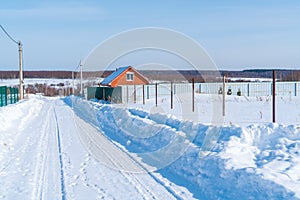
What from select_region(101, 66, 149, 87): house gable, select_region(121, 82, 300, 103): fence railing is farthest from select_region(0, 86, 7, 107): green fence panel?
select_region(101, 66, 149, 87): house gable

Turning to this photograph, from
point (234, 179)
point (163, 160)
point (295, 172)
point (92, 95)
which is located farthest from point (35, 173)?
point (92, 95)

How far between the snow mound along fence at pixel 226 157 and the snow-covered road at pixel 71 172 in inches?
19.8

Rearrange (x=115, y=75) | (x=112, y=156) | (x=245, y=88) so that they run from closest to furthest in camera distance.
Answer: (x=112, y=156)
(x=245, y=88)
(x=115, y=75)

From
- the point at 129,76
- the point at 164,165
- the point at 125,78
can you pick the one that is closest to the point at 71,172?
the point at 164,165

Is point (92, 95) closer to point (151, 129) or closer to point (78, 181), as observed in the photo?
point (151, 129)

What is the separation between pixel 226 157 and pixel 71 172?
287 centimetres

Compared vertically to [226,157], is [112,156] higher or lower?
lower

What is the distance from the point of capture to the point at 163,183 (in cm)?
617

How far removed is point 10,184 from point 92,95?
36912mm

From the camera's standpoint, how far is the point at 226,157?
6.59m

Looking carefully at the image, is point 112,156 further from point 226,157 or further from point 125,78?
point 125,78

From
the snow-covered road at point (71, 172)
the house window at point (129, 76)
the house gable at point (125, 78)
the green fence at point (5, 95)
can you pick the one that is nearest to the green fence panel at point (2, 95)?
the green fence at point (5, 95)

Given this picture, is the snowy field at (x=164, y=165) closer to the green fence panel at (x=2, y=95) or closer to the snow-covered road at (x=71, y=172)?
the snow-covered road at (x=71, y=172)

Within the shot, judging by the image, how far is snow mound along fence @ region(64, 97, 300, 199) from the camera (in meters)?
5.28
